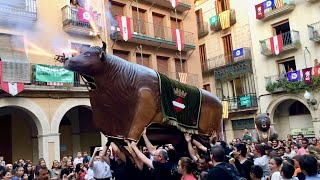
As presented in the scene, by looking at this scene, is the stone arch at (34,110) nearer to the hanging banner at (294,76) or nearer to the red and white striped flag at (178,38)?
the red and white striped flag at (178,38)

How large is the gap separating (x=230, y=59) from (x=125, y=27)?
10566 millimetres

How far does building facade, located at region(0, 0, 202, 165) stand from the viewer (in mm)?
15234

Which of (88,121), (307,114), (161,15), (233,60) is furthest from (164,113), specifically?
(233,60)

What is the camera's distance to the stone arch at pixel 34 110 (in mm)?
15703

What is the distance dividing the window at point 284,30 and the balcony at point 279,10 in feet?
1.97

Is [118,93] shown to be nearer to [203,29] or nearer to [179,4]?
[179,4]

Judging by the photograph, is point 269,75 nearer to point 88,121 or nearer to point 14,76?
point 88,121

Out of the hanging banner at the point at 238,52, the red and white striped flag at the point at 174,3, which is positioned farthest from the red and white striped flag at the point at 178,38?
the hanging banner at the point at 238,52

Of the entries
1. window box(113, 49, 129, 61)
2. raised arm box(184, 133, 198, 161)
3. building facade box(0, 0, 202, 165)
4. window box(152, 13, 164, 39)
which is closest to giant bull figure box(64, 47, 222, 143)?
raised arm box(184, 133, 198, 161)

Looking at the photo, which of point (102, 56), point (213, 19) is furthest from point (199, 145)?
point (213, 19)

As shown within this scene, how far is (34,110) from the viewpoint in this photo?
1639 centimetres

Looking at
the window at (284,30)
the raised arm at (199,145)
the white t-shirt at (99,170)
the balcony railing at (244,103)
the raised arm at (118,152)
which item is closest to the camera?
the raised arm at (118,152)

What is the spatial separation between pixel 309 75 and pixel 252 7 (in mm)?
6653

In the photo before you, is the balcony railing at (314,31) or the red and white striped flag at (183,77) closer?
the red and white striped flag at (183,77)
